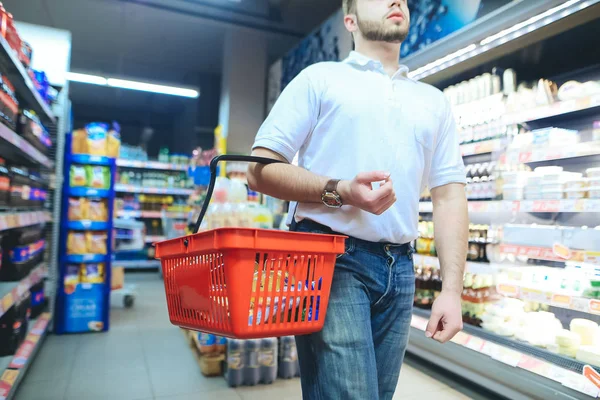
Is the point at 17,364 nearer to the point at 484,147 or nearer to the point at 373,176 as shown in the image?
the point at 373,176

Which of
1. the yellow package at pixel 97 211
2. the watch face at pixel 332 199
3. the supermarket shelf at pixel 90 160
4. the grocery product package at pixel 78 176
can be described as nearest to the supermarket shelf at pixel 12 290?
the yellow package at pixel 97 211

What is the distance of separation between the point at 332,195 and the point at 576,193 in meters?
2.26

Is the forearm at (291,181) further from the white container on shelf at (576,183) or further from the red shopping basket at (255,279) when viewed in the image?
the white container on shelf at (576,183)

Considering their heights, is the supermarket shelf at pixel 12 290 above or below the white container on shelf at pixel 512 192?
below

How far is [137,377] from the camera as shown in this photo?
3.08 m

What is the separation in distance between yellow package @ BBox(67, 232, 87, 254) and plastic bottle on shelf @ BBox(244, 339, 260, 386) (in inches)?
80.6

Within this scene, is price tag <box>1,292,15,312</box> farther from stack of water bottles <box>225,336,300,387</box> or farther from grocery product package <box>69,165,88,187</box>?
grocery product package <box>69,165,88,187</box>

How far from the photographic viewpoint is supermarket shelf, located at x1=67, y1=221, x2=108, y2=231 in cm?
404

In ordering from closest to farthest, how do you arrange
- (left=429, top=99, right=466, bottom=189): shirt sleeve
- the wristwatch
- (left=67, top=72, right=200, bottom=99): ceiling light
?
the wristwatch → (left=429, top=99, right=466, bottom=189): shirt sleeve → (left=67, top=72, right=200, bottom=99): ceiling light

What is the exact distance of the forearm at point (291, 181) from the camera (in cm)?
100

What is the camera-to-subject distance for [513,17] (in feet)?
8.39

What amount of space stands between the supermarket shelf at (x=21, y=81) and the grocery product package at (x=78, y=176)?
45 centimetres

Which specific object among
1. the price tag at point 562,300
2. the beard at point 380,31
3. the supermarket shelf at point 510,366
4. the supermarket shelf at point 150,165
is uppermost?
the supermarket shelf at point 150,165

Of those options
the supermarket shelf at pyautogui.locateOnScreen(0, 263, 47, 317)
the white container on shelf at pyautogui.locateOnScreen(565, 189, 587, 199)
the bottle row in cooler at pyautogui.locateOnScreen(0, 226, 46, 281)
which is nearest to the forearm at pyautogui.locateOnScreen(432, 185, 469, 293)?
the white container on shelf at pyautogui.locateOnScreen(565, 189, 587, 199)
